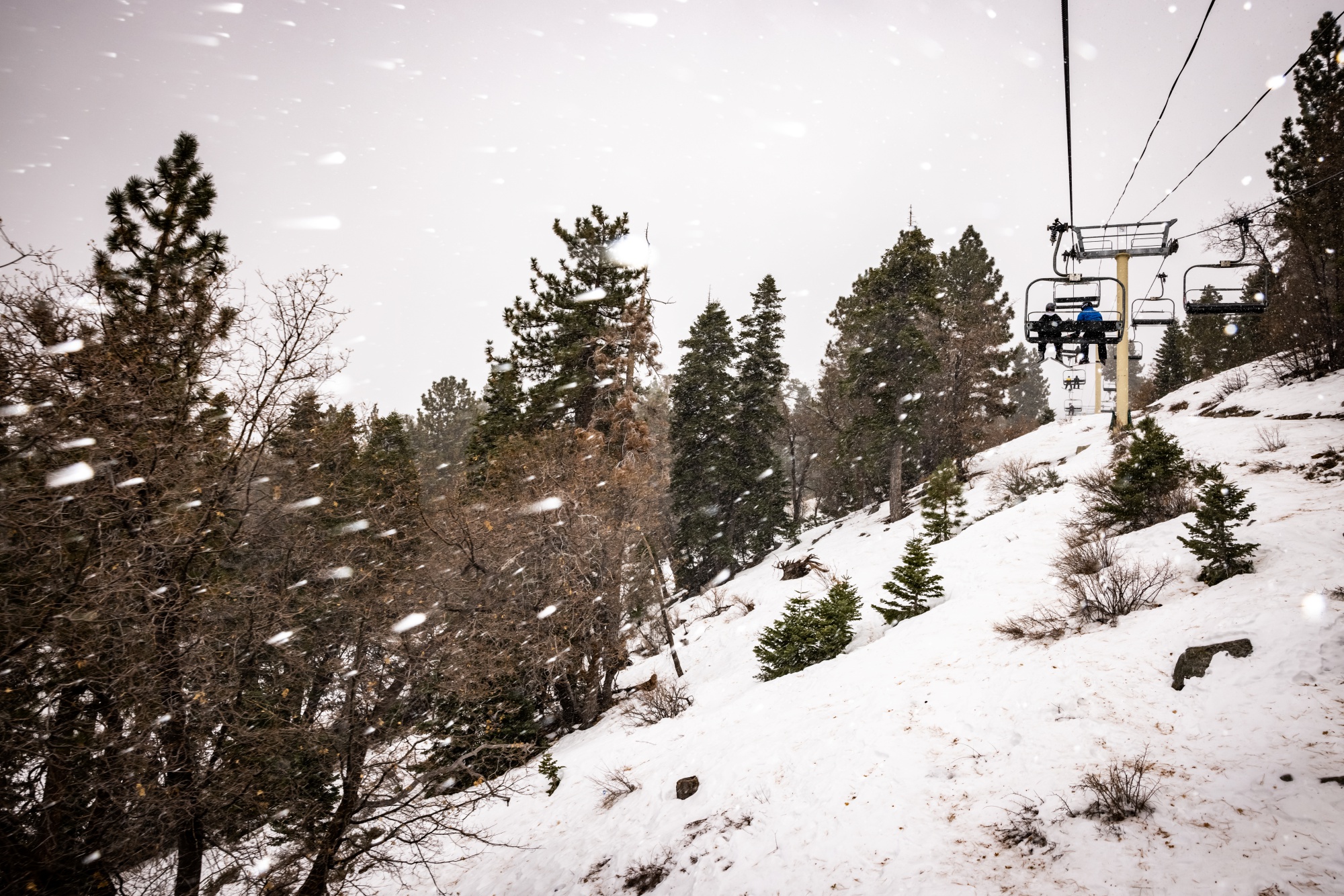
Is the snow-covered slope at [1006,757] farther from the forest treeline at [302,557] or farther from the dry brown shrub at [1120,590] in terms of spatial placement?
the forest treeline at [302,557]

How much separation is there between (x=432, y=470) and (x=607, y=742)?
31.4m

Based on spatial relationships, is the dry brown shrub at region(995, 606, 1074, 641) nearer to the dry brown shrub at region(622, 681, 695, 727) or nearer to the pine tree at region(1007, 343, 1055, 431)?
the dry brown shrub at region(622, 681, 695, 727)

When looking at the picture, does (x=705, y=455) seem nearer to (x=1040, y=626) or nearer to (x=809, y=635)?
(x=809, y=635)

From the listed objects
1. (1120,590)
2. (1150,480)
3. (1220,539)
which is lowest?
(1120,590)

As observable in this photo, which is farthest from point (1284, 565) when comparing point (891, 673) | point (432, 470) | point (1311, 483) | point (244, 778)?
point (432, 470)

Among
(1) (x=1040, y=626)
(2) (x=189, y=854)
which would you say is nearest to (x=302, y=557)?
(2) (x=189, y=854)

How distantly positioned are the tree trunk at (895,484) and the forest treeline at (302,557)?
16 cm

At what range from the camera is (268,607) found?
298 inches

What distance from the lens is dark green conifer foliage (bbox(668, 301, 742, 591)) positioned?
27578mm

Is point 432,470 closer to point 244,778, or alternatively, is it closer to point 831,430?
point 831,430

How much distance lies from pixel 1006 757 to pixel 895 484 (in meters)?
18.5

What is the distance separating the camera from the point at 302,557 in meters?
10.2

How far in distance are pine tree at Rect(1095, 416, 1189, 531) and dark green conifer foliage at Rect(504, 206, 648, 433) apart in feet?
52.3

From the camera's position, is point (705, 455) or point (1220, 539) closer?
point (1220, 539)
